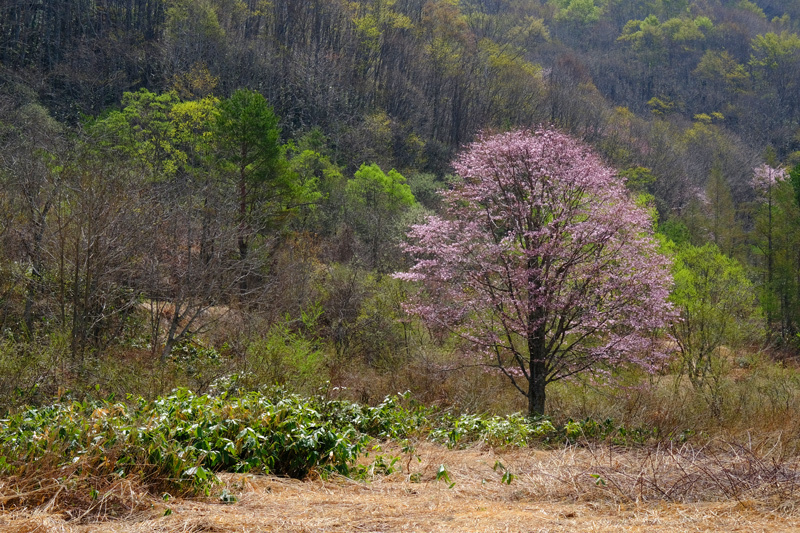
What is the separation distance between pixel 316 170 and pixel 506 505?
96.9 ft

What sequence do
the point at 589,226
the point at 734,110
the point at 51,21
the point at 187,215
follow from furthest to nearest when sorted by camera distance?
the point at 734,110 < the point at 51,21 < the point at 187,215 < the point at 589,226

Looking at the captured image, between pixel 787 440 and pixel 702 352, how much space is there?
7960 millimetres

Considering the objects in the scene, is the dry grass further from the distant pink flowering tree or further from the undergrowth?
the distant pink flowering tree

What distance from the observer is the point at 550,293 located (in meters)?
9.11

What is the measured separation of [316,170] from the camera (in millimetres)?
32281

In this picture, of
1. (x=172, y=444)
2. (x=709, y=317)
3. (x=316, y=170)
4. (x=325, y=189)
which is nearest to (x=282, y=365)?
(x=172, y=444)

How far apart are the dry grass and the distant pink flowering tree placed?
4.43 meters

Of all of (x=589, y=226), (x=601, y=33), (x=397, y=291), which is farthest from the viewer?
(x=601, y=33)

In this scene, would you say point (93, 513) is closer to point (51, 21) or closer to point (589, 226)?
point (589, 226)

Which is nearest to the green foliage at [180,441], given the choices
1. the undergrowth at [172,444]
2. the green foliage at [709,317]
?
the undergrowth at [172,444]

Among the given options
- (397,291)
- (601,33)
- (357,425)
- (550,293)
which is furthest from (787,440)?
(601,33)

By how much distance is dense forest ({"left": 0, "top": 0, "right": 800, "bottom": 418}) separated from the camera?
11.1 meters

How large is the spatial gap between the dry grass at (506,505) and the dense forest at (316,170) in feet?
10.00

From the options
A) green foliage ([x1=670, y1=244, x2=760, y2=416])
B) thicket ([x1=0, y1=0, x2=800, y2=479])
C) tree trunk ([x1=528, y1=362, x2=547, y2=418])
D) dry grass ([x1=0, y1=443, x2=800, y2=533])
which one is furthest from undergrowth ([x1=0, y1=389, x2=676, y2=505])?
green foliage ([x1=670, y1=244, x2=760, y2=416])
